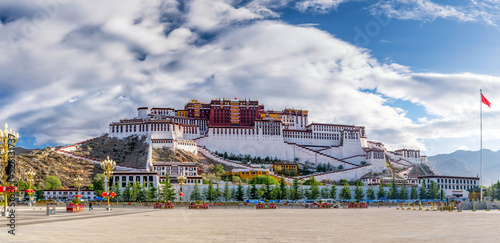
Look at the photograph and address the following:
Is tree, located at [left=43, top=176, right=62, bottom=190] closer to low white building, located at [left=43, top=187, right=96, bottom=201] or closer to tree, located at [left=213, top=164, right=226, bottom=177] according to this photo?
low white building, located at [left=43, top=187, right=96, bottom=201]

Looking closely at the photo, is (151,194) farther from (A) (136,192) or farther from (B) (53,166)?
(B) (53,166)

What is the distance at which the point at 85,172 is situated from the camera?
119m

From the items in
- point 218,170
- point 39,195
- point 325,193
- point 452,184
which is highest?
point 218,170

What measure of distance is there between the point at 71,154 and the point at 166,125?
28930 mm

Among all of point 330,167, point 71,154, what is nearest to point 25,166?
point 71,154

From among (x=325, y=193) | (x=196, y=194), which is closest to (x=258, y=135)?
(x=325, y=193)

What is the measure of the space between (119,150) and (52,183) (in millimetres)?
28891

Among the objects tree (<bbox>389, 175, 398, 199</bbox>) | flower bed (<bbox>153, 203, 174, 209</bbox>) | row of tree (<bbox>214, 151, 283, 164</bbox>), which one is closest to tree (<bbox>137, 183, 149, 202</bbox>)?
flower bed (<bbox>153, 203, 174, 209</bbox>)

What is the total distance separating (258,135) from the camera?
15325 cm

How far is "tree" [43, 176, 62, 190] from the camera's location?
4290 inches

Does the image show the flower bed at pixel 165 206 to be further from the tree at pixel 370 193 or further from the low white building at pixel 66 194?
the tree at pixel 370 193

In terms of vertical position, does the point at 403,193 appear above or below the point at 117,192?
below

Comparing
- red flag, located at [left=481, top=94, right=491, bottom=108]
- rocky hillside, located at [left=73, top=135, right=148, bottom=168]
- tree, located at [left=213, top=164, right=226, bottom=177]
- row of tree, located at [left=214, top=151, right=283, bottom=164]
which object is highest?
red flag, located at [left=481, top=94, right=491, bottom=108]

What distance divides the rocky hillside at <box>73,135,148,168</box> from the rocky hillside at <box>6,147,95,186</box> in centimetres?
762
